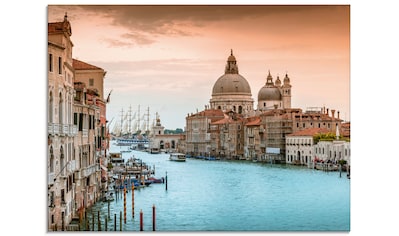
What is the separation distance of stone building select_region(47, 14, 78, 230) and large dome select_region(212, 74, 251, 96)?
1471mm

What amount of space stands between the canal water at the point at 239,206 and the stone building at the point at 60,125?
46 cm

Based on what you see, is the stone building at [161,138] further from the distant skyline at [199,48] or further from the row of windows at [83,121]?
the row of windows at [83,121]

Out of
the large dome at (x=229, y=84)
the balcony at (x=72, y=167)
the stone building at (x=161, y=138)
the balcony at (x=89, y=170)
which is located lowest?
the balcony at (x=89, y=170)

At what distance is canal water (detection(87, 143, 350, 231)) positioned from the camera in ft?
23.8

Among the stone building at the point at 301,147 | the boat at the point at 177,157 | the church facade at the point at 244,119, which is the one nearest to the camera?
the church facade at the point at 244,119

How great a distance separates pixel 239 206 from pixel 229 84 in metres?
1.29

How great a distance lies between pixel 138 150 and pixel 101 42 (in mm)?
2765

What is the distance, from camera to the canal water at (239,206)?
725cm

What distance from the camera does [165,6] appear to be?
7395 mm

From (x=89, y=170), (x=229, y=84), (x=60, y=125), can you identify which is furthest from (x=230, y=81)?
(x=60, y=125)

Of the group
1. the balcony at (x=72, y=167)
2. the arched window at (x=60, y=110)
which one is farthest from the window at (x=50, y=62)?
the balcony at (x=72, y=167)

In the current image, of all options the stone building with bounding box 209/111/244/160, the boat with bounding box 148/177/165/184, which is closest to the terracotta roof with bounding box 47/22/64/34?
the boat with bounding box 148/177/165/184

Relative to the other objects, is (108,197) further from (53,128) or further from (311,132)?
(311,132)
